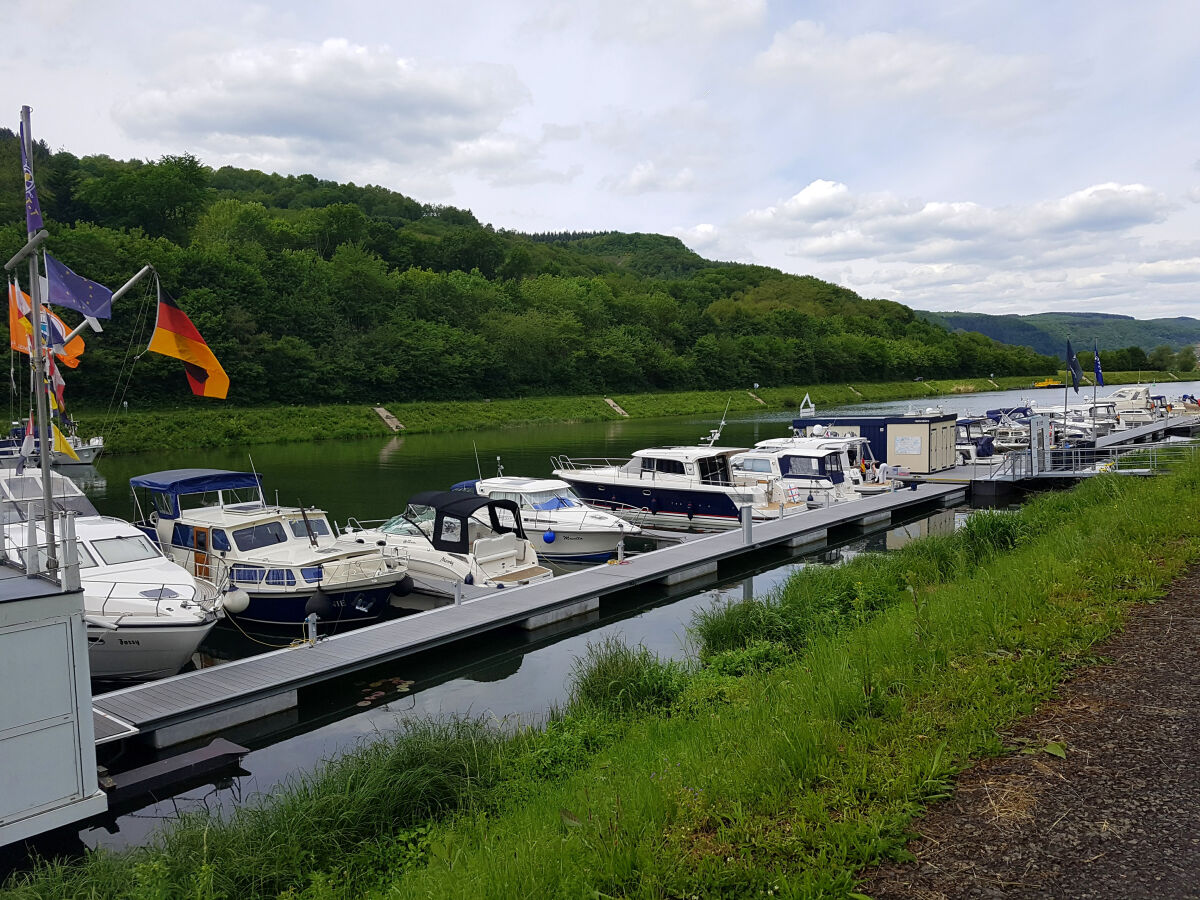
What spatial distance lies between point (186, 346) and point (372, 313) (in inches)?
3153

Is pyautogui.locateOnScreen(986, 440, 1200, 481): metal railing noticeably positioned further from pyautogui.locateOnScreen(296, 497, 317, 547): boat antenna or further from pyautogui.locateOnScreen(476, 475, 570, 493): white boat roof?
pyautogui.locateOnScreen(296, 497, 317, 547): boat antenna

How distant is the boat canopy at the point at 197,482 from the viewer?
56.9 feet

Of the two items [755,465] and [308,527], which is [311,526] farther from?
[755,465]

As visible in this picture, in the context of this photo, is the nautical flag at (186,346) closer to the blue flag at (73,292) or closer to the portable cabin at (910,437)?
the blue flag at (73,292)

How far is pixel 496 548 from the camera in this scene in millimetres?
17922

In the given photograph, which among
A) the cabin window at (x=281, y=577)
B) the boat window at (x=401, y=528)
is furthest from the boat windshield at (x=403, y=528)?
the cabin window at (x=281, y=577)

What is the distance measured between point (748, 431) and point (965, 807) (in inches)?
2280

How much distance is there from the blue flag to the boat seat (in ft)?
28.7

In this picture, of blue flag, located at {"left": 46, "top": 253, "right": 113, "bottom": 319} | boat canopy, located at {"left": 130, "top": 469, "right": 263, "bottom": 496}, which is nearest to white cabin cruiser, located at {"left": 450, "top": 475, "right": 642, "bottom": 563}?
boat canopy, located at {"left": 130, "top": 469, "right": 263, "bottom": 496}

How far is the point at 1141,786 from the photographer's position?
16.7ft

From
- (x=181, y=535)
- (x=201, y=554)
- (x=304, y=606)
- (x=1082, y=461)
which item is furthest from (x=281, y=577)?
(x=1082, y=461)

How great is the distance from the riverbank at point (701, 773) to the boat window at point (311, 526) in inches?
319

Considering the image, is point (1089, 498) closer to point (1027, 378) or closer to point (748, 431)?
point (748, 431)

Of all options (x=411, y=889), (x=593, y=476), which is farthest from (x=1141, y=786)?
(x=593, y=476)
